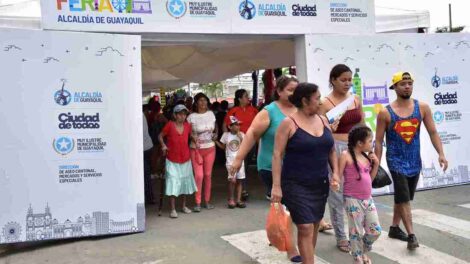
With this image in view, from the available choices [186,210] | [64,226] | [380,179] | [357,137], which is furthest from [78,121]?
[380,179]

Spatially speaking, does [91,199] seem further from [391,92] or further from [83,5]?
[391,92]

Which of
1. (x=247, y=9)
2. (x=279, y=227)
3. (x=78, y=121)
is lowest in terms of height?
(x=279, y=227)

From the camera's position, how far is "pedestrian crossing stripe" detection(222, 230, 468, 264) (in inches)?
180

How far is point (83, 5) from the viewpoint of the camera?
562 centimetres

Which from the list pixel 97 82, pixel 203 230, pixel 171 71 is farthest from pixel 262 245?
pixel 171 71

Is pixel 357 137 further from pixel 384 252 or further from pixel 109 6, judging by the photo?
pixel 109 6

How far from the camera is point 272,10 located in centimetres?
654

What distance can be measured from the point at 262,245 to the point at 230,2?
3096 mm

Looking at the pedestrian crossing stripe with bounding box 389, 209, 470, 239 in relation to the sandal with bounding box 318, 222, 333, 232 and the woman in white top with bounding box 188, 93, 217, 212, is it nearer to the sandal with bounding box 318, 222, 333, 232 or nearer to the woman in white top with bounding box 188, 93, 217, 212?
the sandal with bounding box 318, 222, 333, 232

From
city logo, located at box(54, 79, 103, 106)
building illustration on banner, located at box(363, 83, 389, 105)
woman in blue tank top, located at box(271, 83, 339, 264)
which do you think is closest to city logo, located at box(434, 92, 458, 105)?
building illustration on banner, located at box(363, 83, 389, 105)

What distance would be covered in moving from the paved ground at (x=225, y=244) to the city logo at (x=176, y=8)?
263 centimetres

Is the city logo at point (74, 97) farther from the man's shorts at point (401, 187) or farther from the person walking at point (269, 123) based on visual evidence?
the man's shorts at point (401, 187)

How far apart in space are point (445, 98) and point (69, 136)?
5606mm

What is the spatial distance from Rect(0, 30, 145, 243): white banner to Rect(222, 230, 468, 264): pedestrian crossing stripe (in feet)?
4.69
